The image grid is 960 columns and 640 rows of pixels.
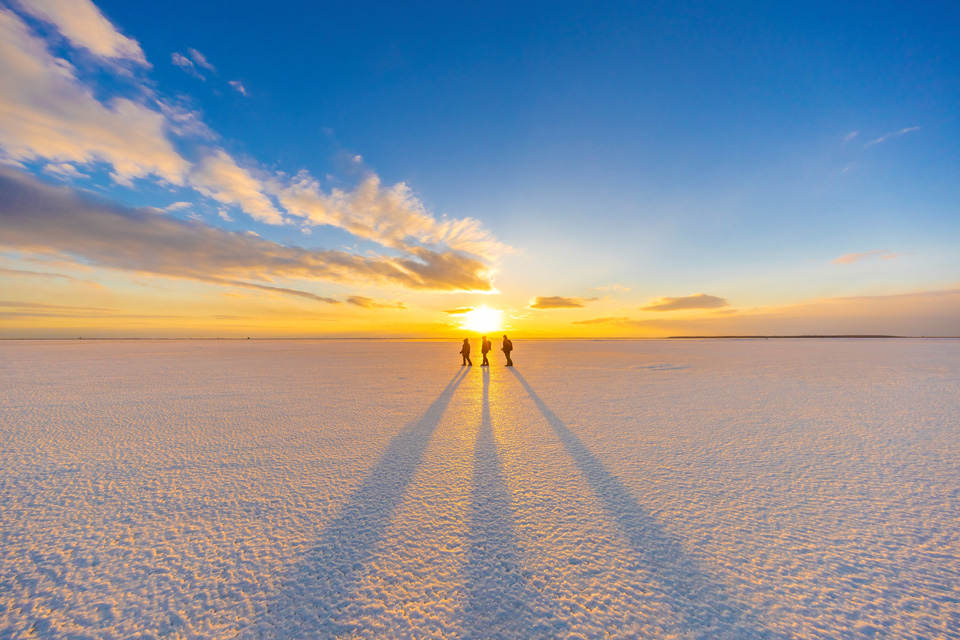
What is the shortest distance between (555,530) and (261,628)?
2.50 meters

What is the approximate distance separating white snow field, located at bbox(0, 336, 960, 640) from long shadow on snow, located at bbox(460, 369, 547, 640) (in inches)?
0.7

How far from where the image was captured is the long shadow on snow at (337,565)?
247cm

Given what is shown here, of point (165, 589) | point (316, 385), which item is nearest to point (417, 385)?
point (316, 385)

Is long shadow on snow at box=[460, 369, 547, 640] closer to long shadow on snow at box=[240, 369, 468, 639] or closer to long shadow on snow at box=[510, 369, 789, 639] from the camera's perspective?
long shadow on snow at box=[240, 369, 468, 639]

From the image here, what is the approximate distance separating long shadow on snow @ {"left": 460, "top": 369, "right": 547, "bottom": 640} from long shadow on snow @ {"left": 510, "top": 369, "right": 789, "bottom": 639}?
1.05 m

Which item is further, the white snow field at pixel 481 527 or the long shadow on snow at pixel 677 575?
the white snow field at pixel 481 527

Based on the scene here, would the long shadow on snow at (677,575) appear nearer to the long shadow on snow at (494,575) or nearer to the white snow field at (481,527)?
the white snow field at (481,527)

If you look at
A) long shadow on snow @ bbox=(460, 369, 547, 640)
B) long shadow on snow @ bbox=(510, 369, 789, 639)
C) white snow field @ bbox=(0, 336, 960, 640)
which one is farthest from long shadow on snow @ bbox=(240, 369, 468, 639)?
long shadow on snow @ bbox=(510, 369, 789, 639)

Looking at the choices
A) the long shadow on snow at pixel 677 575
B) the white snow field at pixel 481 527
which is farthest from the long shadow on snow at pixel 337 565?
the long shadow on snow at pixel 677 575

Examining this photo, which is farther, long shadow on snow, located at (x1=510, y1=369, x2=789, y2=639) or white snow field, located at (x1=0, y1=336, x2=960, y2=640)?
white snow field, located at (x1=0, y1=336, x2=960, y2=640)

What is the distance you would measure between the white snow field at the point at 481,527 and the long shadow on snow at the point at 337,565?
0.07 feet

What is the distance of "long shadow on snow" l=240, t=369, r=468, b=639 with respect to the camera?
8.12 ft

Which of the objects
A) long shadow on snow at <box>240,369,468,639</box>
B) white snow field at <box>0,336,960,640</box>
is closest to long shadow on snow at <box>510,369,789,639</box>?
white snow field at <box>0,336,960,640</box>

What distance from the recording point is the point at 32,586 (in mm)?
2846
